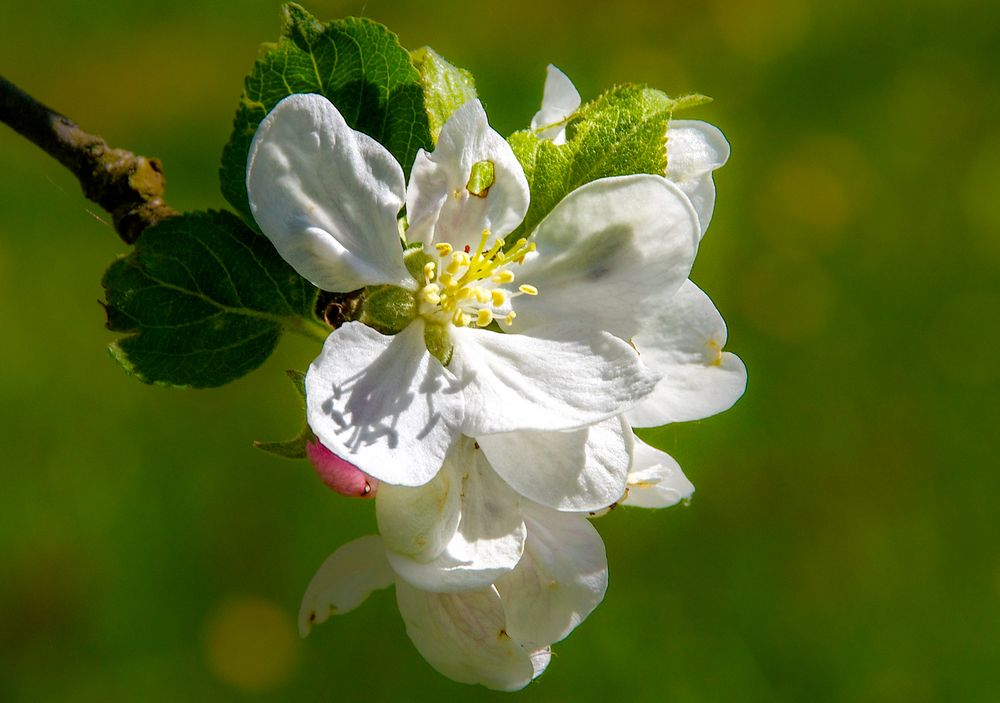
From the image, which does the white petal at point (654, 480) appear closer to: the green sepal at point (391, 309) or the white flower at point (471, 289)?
the white flower at point (471, 289)

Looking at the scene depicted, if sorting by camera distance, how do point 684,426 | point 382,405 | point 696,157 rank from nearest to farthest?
point 382,405, point 696,157, point 684,426

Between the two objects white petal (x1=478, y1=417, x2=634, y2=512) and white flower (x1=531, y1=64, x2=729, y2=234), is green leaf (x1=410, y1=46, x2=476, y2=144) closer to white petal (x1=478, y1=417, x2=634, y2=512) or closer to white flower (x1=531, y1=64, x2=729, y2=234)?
white flower (x1=531, y1=64, x2=729, y2=234)

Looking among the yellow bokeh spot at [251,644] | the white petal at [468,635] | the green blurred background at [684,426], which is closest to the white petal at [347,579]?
the white petal at [468,635]

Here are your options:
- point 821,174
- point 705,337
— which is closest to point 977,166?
point 821,174

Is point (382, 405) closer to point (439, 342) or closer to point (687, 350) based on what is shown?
point (439, 342)

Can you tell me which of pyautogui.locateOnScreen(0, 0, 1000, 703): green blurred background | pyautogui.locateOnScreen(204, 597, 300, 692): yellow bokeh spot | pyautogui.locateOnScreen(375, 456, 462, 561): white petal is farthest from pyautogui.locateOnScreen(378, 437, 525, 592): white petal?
pyautogui.locateOnScreen(204, 597, 300, 692): yellow bokeh spot

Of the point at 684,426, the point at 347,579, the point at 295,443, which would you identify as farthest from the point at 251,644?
the point at 295,443
